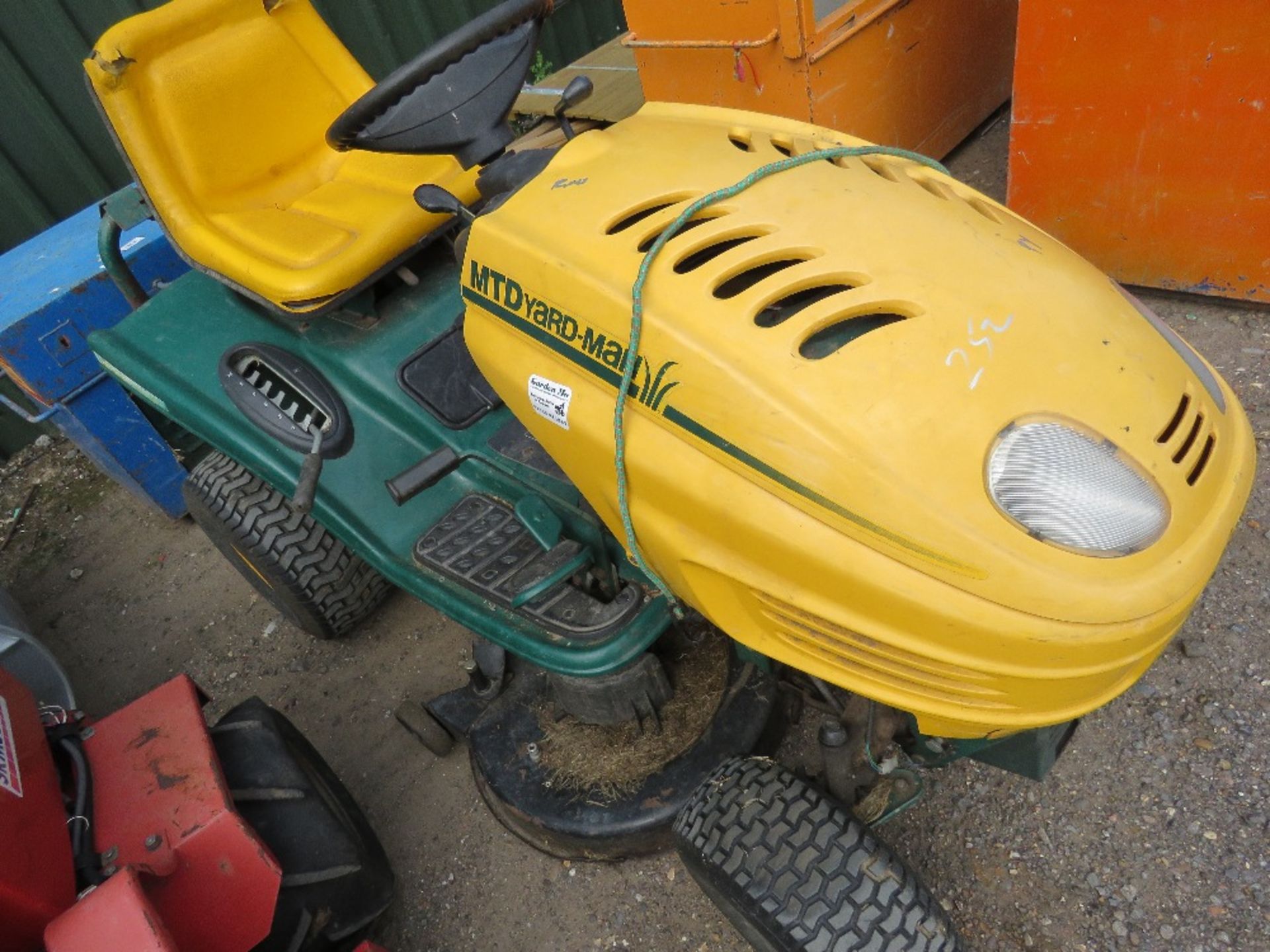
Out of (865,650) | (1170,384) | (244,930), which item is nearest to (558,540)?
(865,650)

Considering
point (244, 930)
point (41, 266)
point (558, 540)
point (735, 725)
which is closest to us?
point (244, 930)

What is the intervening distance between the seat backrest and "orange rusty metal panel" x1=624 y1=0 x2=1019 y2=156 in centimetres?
118

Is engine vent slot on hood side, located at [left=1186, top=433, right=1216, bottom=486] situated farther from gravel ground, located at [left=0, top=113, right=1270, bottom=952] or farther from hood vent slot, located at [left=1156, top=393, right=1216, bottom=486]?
gravel ground, located at [left=0, top=113, right=1270, bottom=952]

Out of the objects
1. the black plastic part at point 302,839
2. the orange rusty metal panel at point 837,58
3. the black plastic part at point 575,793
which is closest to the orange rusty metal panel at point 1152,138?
the orange rusty metal panel at point 837,58

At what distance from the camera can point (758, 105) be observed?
309cm

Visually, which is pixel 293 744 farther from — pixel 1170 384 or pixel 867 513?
pixel 1170 384

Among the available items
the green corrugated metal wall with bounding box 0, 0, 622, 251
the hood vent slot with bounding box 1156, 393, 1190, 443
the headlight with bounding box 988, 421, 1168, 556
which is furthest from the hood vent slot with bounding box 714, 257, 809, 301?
the green corrugated metal wall with bounding box 0, 0, 622, 251

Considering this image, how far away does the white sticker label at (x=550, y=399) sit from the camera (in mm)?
1263

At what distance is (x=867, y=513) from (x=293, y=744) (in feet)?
4.80

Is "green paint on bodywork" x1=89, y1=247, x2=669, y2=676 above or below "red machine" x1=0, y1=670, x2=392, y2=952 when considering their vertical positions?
above

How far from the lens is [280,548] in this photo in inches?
89.8

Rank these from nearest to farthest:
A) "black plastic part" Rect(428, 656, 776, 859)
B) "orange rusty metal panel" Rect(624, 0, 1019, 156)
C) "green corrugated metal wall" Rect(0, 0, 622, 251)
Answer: "black plastic part" Rect(428, 656, 776, 859), "orange rusty metal panel" Rect(624, 0, 1019, 156), "green corrugated metal wall" Rect(0, 0, 622, 251)

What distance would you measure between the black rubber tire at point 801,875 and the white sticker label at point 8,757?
114 cm

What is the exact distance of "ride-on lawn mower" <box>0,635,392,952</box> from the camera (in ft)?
4.62
